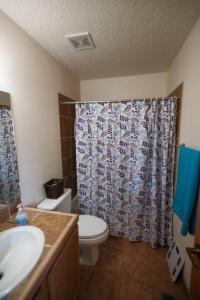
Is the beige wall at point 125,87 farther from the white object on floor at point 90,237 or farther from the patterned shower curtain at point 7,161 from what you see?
the white object on floor at point 90,237

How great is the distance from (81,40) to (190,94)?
1100 mm

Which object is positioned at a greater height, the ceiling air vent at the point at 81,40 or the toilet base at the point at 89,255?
the ceiling air vent at the point at 81,40

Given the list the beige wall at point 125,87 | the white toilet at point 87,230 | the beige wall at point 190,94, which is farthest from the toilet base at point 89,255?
the beige wall at point 125,87

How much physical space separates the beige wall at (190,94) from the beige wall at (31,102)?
1389mm

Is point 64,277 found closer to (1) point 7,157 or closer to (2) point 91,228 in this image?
(2) point 91,228

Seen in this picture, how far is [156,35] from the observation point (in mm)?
1403

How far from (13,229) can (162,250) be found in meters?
1.75

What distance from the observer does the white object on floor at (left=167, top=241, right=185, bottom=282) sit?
59.4 inches

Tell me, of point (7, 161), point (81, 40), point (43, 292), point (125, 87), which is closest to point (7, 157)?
point (7, 161)

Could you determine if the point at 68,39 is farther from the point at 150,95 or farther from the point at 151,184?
the point at 151,184

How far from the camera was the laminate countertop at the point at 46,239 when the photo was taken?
2.19 ft

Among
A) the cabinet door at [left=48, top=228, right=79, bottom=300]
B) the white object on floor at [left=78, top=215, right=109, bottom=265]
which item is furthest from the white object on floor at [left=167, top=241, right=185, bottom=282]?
the cabinet door at [left=48, top=228, right=79, bottom=300]

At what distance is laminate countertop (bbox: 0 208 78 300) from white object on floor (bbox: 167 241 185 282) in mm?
1134

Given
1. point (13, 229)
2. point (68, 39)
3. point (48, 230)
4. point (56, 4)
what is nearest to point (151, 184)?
point (48, 230)
